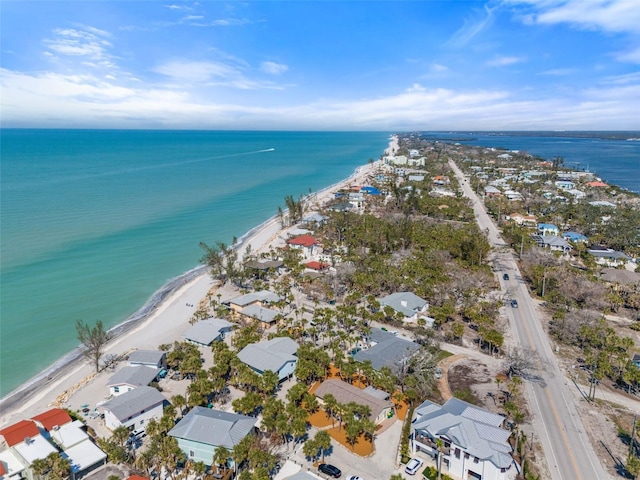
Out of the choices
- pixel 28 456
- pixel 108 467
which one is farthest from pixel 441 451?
pixel 28 456

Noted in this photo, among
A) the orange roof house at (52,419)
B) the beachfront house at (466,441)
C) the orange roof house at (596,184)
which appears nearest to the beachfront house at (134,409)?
the orange roof house at (52,419)

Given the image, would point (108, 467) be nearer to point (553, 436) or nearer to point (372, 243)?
point (553, 436)

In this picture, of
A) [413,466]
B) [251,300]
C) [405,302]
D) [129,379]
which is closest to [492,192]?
[405,302]

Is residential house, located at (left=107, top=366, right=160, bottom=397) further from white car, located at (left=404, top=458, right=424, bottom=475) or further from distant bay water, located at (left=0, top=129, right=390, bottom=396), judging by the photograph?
white car, located at (left=404, top=458, right=424, bottom=475)

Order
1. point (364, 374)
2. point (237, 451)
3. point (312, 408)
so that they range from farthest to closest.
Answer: point (364, 374) < point (312, 408) < point (237, 451)

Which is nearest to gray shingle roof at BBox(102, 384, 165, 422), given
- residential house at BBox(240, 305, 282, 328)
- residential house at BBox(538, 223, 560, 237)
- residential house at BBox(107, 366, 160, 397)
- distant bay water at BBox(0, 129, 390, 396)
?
residential house at BBox(107, 366, 160, 397)

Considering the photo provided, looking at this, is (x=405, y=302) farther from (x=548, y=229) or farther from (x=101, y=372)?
(x=548, y=229)

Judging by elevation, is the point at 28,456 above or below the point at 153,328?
above
